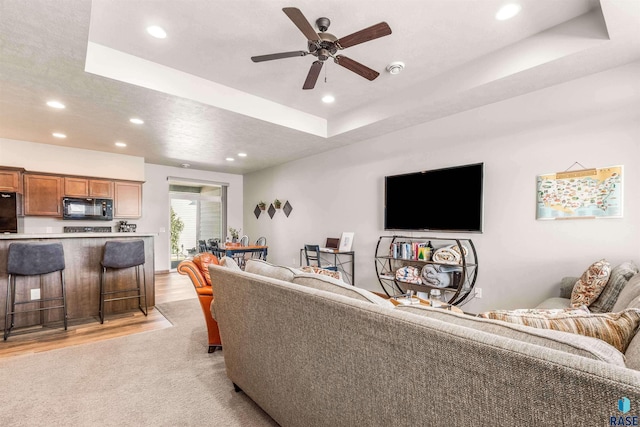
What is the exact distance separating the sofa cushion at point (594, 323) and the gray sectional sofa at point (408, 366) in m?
0.13

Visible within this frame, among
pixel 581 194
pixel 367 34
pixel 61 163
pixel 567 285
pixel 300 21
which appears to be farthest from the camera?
pixel 61 163

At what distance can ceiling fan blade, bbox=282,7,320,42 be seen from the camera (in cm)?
196

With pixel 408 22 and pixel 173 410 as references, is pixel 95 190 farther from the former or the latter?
pixel 408 22

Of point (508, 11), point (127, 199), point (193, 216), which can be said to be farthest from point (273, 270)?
point (193, 216)

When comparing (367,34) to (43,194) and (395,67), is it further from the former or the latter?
(43,194)

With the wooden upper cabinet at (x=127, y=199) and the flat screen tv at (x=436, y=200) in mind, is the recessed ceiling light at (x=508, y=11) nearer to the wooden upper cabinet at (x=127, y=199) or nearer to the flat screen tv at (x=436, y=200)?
the flat screen tv at (x=436, y=200)

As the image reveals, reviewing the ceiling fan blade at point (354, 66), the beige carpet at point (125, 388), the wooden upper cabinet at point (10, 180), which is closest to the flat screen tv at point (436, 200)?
the ceiling fan blade at point (354, 66)

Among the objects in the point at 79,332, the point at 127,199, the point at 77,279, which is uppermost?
the point at 127,199

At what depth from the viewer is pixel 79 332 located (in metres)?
3.24

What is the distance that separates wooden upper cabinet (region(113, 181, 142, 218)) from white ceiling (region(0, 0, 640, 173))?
5.46 feet

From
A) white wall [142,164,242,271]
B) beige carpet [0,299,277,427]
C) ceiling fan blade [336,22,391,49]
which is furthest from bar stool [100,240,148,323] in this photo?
ceiling fan blade [336,22,391,49]

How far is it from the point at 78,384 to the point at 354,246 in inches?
154

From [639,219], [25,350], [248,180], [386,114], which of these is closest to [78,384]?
[25,350]

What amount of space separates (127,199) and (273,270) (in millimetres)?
5806
